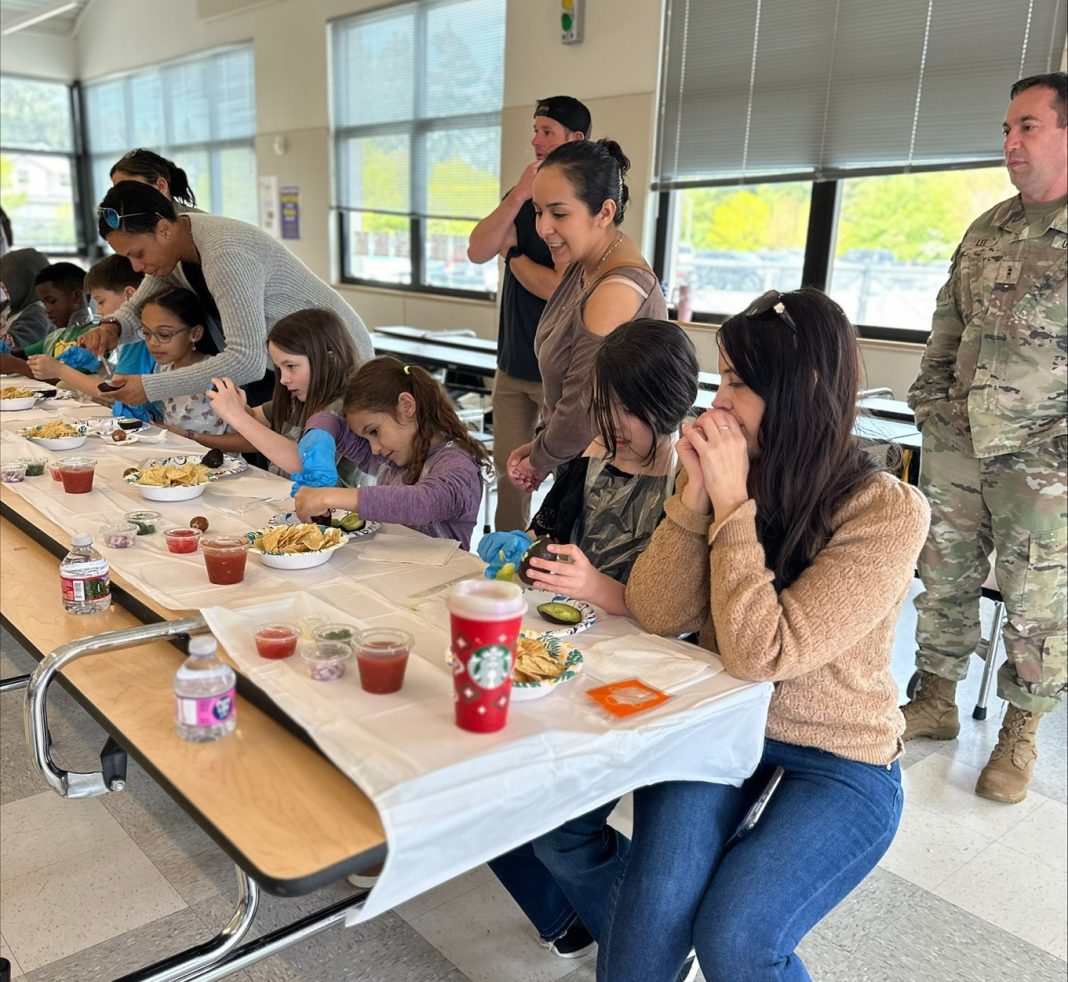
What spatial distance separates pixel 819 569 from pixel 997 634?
1.65 metres

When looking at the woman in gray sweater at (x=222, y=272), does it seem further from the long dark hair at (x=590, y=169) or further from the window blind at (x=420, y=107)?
the window blind at (x=420, y=107)

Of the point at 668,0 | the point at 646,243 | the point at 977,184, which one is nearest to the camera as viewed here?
the point at 977,184

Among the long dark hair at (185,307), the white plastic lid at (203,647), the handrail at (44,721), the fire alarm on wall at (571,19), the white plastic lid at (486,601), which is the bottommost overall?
the handrail at (44,721)

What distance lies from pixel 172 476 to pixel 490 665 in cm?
129

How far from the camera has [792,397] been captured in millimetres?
1264

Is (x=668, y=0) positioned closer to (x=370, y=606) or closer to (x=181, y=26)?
(x=370, y=606)

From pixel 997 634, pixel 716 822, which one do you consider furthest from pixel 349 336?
pixel 997 634

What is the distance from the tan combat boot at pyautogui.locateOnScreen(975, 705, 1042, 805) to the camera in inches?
86.5

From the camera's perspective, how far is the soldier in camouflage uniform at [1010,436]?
2.10m

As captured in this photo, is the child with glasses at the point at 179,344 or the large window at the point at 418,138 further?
the large window at the point at 418,138

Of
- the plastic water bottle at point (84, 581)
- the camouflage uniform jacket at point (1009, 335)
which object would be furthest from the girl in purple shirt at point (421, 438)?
the camouflage uniform jacket at point (1009, 335)

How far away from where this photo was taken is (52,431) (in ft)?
8.07

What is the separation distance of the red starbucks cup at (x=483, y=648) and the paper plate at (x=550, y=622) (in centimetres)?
29

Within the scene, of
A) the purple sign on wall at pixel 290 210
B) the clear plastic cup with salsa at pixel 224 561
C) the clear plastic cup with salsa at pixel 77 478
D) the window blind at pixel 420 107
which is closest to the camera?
the clear plastic cup with salsa at pixel 224 561
